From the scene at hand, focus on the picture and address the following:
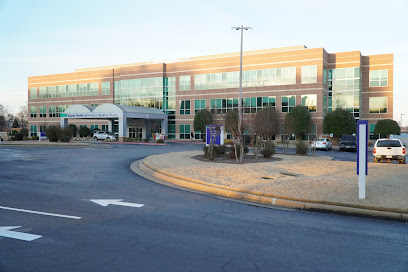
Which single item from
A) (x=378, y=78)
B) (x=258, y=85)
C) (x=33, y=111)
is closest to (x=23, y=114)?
(x=33, y=111)

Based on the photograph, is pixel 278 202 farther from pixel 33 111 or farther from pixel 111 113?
pixel 33 111

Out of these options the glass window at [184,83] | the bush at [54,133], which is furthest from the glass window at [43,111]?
the bush at [54,133]

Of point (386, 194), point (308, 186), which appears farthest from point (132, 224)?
point (386, 194)

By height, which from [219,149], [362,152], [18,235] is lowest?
[18,235]

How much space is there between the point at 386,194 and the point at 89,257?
25.5 ft

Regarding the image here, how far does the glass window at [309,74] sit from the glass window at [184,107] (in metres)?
20.2

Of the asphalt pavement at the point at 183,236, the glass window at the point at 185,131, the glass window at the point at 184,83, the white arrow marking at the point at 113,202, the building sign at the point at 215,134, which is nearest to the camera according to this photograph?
the asphalt pavement at the point at 183,236

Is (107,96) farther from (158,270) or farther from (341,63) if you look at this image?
(158,270)

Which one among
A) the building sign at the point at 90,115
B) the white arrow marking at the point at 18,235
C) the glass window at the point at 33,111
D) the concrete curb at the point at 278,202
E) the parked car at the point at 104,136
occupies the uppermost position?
the glass window at the point at 33,111

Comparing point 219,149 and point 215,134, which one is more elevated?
point 215,134

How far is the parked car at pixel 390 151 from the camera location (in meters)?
18.8

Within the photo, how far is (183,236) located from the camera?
18.5ft

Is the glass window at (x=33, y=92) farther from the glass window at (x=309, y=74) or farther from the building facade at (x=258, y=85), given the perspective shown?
the glass window at (x=309, y=74)

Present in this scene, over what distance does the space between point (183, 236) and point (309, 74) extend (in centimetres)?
4735
